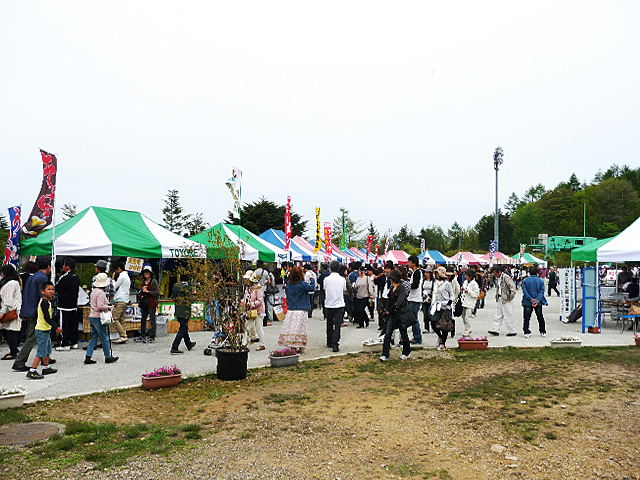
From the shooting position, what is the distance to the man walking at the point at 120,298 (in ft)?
36.3

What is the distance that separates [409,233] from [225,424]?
9482 cm

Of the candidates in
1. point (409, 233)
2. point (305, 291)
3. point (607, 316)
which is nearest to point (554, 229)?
point (409, 233)

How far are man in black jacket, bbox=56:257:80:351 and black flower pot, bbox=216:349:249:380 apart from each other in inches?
165

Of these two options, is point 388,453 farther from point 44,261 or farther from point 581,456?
point 44,261

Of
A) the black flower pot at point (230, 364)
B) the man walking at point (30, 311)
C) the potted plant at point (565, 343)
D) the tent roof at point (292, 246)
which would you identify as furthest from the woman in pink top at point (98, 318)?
the tent roof at point (292, 246)

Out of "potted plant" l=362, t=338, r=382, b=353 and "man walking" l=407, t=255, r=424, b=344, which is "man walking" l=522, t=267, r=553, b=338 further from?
"potted plant" l=362, t=338, r=382, b=353

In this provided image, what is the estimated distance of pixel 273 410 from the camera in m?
6.04

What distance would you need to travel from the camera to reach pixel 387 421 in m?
5.62

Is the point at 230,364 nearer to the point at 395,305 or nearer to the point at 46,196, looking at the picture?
the point at 395,305

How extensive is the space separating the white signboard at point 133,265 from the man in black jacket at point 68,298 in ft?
7.97

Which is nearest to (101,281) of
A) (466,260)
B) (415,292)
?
(415,292)

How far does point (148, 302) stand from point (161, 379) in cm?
479

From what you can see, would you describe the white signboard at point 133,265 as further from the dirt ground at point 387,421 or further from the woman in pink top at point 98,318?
the dirt ground at point 387,421

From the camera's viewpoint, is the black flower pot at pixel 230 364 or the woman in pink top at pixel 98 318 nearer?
the black flower pot at pixel 230 364
